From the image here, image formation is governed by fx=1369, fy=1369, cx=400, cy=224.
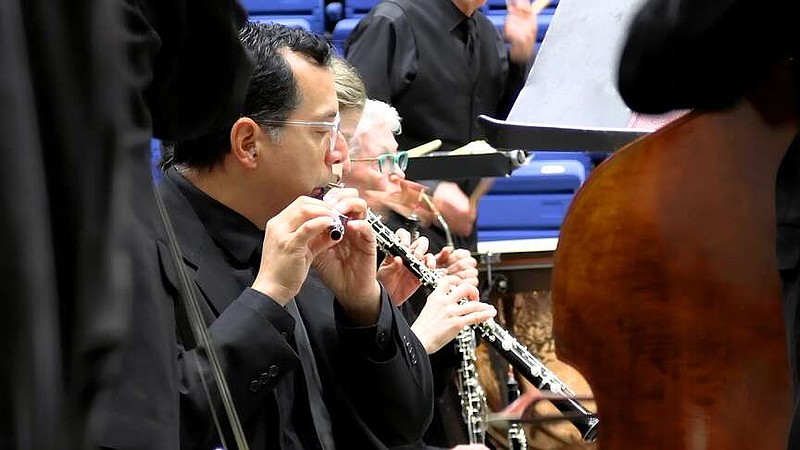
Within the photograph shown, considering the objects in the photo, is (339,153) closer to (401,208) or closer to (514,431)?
(514,431)

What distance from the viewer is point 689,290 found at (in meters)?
1.27

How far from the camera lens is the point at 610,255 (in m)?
1.29

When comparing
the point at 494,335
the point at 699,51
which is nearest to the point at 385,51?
the point at 494,335

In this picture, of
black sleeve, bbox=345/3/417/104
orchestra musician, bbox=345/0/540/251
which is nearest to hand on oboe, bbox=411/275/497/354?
orchestra musician, bbox=345/0/540/251

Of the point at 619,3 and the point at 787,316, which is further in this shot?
the point at 619,3

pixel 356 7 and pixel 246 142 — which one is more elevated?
pixel 246 142

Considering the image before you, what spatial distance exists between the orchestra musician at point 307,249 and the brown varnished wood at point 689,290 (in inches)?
19.7

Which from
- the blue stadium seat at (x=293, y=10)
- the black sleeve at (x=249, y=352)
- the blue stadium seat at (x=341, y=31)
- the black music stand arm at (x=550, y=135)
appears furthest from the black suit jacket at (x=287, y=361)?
the blue stadium seat at (x=293, y=10)

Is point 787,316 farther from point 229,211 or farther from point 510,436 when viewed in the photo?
point 510,436

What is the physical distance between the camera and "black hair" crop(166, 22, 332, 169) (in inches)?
74.3

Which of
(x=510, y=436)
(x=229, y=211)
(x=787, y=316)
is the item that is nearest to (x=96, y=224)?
(x=787, y=316)

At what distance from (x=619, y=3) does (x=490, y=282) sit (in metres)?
1.62

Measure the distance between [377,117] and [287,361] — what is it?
44.1 inches

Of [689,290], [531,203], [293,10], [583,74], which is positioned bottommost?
Result: [531,203]
